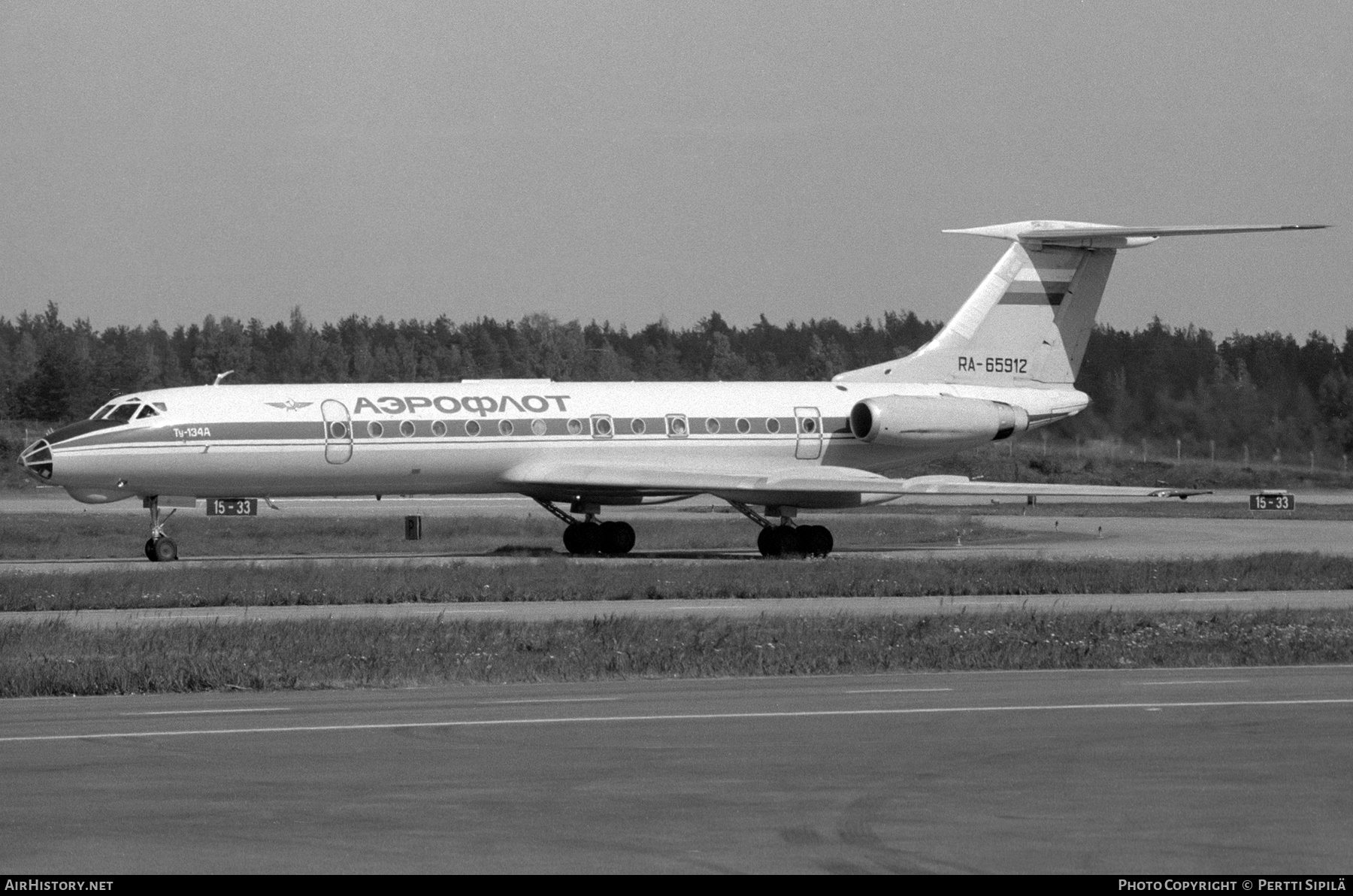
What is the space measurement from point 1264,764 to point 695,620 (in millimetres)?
10287

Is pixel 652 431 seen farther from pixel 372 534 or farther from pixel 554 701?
pixel 554 701

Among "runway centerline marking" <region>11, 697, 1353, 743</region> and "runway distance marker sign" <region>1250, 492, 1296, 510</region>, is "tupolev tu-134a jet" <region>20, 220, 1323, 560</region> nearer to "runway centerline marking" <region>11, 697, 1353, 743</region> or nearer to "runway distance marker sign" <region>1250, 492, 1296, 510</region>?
"runway distance marker sign" <region>1250, 492, 1296, 510</region>

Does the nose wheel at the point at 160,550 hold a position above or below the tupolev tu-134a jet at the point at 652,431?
below

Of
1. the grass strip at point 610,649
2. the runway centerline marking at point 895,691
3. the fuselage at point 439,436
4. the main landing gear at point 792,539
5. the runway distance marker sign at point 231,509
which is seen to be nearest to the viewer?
the runway centerline marking at point 895,691

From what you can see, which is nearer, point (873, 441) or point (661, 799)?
point (661, 799)

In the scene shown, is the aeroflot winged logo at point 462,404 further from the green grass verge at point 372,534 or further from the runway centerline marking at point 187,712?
the runway centerline marking at point 187,712

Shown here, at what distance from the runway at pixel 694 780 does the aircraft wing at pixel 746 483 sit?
17.3 m

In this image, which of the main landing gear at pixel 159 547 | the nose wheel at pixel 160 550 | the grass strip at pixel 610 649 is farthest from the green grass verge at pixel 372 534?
the grass strip at pixel 610 649

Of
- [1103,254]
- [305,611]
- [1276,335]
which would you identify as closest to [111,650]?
[305,611]

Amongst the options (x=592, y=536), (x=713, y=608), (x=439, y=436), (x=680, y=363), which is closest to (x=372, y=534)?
(x=592, y=536)

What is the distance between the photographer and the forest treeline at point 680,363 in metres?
47.7

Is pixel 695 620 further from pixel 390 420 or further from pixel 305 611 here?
pixel 390 420

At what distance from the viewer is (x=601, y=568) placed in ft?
92.8

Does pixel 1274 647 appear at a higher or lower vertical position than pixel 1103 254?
lower
